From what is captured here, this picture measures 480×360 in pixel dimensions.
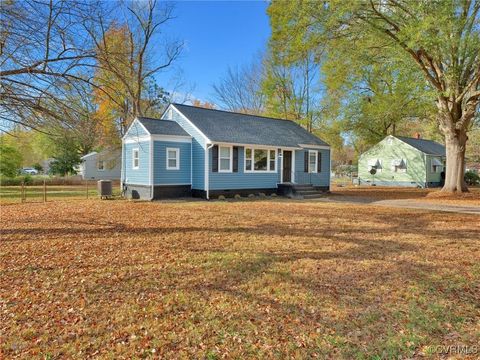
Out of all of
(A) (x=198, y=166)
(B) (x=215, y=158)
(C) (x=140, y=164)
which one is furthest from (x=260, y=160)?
(C) (x=140, y=164)

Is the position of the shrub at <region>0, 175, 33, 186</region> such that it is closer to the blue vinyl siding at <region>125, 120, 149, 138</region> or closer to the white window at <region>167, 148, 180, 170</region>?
the blue vinyl siding at <region>125, 120, 149, 138</region>

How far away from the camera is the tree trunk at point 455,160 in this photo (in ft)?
59.4

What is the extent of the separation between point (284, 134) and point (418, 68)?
305 inches

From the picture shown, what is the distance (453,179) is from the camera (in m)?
18.6

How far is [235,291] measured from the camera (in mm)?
4492

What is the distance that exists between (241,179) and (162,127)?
15.7 feet

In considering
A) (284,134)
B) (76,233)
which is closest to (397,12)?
(284,134)

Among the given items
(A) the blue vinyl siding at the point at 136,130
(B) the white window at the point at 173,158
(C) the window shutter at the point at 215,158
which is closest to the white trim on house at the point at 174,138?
(B) the white window at the point at 173,158

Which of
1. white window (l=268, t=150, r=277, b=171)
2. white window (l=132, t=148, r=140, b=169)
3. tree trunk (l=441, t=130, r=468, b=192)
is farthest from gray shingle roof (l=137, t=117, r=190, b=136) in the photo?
tree trunk (l=441, t=130, r=468, b=192)

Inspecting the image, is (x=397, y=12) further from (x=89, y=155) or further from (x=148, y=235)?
(x=89, y=155)

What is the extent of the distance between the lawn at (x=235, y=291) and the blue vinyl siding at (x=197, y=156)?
755 cm

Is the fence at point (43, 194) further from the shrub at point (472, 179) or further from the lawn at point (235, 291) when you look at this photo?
the shrub at point (472, 179)

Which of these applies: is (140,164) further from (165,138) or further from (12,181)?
(12,181)

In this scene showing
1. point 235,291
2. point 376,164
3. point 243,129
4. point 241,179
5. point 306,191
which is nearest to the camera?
point 235,291
